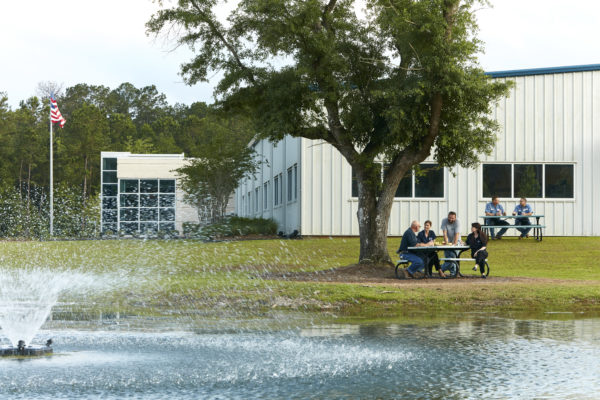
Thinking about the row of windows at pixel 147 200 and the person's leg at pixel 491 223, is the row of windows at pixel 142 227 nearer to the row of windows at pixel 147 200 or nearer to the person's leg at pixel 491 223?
the row of windows at pixel 147 200

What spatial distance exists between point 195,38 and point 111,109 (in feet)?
342

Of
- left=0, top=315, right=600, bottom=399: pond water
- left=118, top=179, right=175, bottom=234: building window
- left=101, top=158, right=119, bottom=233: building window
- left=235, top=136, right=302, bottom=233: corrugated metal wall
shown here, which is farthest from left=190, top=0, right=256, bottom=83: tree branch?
left=101, top=158, right=119, bottom=233: building window

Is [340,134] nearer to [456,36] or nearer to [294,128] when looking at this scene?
[294,128]

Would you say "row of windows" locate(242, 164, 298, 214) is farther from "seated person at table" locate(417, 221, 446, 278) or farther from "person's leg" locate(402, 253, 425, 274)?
"person's leg" locate(402, 253, 425, 274)

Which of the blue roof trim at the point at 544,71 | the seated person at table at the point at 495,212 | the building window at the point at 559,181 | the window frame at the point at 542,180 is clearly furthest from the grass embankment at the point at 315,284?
the blue roof trim at the point at 544,71

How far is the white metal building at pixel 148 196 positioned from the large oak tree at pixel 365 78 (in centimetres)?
3894

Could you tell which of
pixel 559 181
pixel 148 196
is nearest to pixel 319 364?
pixel 559 181

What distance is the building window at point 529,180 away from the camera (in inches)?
1282

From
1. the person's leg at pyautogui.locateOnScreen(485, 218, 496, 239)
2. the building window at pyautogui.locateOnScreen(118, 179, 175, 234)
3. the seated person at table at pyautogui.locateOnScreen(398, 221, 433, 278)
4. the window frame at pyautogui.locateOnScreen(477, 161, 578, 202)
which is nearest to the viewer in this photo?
the seated person at table at pyautogui.locateOnScreen(398, 221, 433, 278)

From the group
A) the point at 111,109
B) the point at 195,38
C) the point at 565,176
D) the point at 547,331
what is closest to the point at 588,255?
the point at 565,176

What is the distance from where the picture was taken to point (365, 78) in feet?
68.5

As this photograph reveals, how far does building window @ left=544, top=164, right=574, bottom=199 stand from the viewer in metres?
32.6

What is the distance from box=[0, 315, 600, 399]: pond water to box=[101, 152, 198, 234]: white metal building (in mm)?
49326

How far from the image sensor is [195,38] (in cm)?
2150
